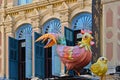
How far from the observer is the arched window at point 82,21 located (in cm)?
2306

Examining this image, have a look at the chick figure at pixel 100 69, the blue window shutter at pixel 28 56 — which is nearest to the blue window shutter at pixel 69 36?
the blue window shutter at pixel 28 56

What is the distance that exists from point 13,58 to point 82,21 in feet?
15.3

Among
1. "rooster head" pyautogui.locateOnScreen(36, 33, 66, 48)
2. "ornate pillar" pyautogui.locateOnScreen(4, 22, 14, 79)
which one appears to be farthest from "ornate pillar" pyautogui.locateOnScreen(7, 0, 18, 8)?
"rooster head" pyautogui.locateOnScreen(36, 33, 66, 48)

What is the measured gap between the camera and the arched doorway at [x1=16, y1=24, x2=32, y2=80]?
24644mm

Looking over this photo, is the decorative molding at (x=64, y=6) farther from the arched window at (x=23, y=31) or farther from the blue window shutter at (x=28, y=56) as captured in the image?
the arched window at (x=23, y=31)

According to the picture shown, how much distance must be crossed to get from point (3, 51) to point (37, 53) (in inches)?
118

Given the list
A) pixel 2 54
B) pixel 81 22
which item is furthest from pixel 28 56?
pixel 81 22

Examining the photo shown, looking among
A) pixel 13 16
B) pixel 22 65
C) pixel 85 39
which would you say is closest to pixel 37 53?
pixel 22 65

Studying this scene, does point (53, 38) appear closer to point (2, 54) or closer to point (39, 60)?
point (39, 60)

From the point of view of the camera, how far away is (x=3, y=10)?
26.8m

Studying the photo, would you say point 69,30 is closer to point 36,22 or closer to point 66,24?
point 66,24

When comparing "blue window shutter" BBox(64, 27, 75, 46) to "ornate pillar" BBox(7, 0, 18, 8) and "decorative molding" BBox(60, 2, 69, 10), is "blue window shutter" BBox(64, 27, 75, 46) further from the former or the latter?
"ornate pillar" BBox(7, 0, 18, 8)

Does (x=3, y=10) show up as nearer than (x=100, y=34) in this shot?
No

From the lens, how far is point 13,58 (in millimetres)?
25578
